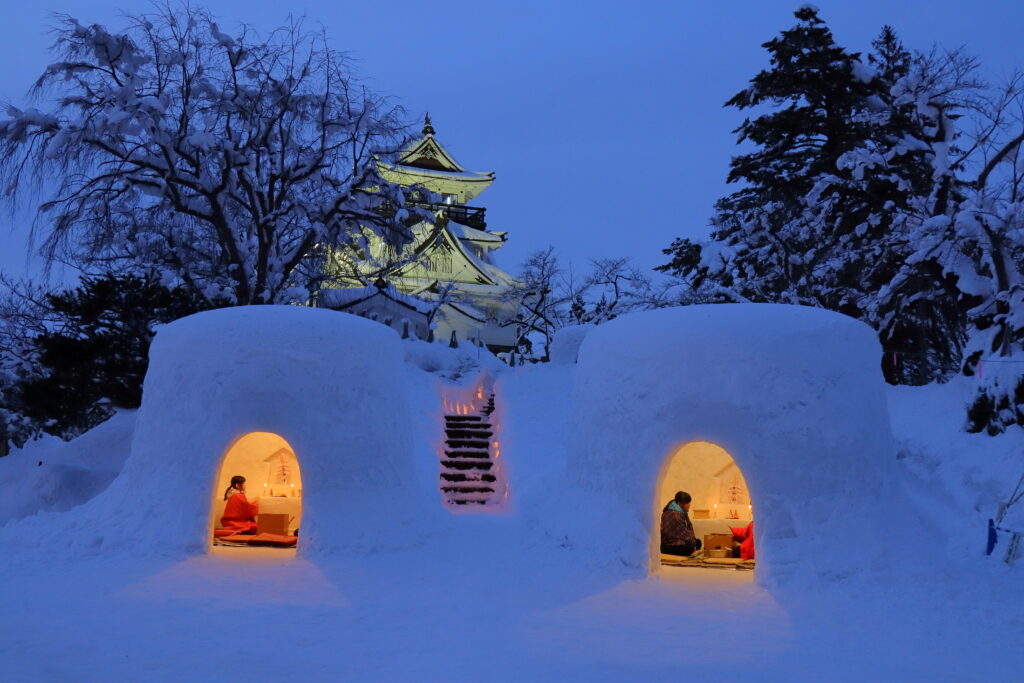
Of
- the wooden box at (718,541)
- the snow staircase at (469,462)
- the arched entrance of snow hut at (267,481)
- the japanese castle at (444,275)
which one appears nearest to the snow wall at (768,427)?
the wooden box at (718,541)

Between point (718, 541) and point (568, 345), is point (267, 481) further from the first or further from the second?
point (568, 345)

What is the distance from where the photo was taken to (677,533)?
32.0 feet

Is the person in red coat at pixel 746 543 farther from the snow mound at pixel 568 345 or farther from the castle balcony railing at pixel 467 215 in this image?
the castle balcony railing at pixel 467 215

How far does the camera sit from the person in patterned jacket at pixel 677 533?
382 inches

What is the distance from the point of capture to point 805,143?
20188 mm

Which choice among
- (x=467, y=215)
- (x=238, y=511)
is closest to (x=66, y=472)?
(x=238, y=511)

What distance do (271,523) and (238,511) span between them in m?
0.44

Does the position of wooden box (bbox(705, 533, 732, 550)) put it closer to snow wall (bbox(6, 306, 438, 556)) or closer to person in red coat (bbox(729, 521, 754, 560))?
person in red coat (bbox(729, 521, 754, 560))

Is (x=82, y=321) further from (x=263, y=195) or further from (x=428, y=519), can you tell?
(x=428, y=519)

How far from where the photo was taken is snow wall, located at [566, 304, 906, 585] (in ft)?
26.5

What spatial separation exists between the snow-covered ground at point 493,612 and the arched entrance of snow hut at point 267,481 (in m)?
0.87

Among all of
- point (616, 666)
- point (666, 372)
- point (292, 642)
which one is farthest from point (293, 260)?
point (616, 666)

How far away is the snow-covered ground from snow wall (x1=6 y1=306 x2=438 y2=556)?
19 cm

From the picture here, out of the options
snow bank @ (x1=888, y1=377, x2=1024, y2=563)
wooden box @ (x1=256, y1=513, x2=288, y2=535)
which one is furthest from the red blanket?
snow bank @ (x1=888, y1=377, x2=1024, y2=563)
